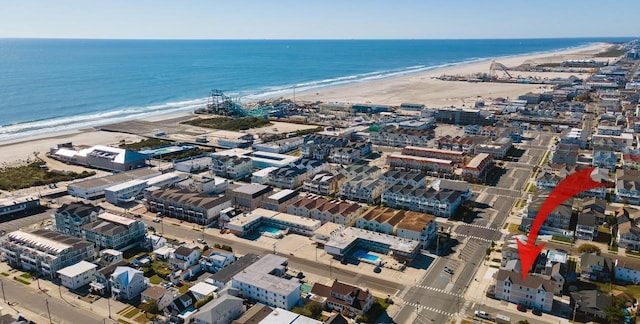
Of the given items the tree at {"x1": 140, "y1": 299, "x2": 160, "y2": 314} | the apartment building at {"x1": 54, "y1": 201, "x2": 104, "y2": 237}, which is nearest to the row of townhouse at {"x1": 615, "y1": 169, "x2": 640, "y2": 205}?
the tree at {"x1": 140, "y1": 299, "x2": 160, "y2": 314}

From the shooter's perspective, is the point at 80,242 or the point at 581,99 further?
the point at 581,99

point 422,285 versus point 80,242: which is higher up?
point 80,242

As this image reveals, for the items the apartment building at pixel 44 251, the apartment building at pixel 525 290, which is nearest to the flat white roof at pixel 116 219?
the apartment building at pixel 44 251

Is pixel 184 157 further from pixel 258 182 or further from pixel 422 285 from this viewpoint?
pixel 422 285

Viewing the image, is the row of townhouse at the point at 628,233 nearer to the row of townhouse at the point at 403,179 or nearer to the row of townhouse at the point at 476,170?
the row of townhouse at the point at 476,170

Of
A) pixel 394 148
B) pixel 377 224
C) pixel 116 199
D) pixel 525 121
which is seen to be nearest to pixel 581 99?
pixel 525 121

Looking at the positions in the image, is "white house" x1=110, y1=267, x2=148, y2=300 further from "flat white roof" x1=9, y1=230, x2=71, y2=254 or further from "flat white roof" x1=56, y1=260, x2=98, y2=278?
"flat white roof" x1=9, y1=230, x2=71, y2=254
